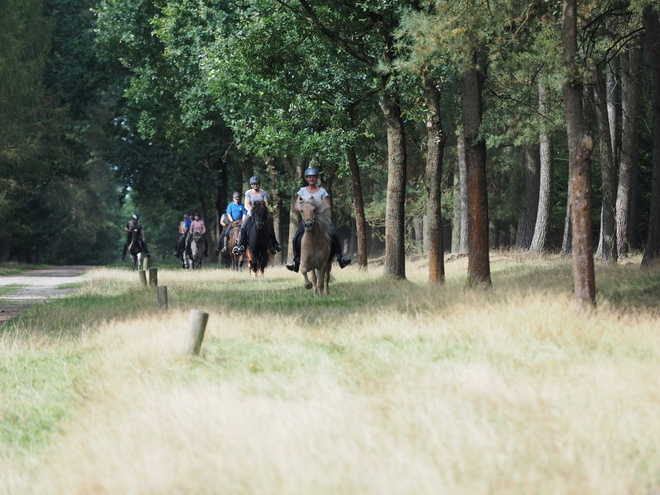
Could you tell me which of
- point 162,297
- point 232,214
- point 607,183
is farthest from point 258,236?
point 162,297

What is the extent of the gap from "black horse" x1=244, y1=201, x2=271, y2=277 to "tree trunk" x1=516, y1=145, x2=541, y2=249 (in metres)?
11.6

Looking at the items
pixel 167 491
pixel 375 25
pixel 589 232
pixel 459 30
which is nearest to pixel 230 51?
pixel 375 25

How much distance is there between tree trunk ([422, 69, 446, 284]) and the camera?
21.5 m

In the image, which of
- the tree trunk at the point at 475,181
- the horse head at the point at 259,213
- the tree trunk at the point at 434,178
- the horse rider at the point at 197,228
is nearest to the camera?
the tree trunk at the point at 475,181

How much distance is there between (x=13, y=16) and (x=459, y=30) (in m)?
29.4

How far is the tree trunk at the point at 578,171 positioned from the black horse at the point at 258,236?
12.5 meters

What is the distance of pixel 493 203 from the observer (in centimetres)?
4359

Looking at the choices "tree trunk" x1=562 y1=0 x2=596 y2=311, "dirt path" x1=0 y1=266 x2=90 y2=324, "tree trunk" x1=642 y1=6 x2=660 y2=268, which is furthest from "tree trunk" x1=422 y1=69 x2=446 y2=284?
"dirt path" x1=0 y1=266 x2=90 y2=324

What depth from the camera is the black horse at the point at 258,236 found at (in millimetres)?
25383

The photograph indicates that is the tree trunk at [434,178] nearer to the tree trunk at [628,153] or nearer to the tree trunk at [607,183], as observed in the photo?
the tree trunk at [607,183]

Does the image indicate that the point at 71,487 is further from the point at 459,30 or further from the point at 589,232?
the point at 459,30

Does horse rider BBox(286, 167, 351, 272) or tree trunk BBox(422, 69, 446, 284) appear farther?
tree trunk BBox(422, 69, 446, 284)

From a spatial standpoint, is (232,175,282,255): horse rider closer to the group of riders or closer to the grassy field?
the group of riders

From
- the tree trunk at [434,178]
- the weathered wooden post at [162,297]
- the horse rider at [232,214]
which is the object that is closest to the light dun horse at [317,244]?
the tree trunk at [434,178]
